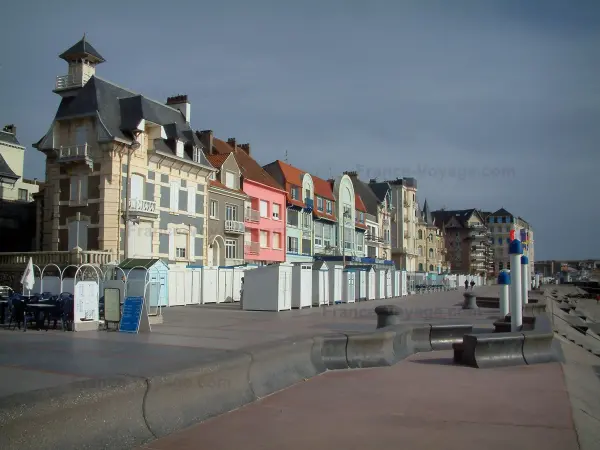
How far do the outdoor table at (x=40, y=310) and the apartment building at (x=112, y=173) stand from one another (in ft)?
58.5

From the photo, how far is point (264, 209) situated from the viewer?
51.2 metres

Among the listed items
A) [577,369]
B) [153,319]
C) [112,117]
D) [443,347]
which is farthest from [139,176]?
[577,369]

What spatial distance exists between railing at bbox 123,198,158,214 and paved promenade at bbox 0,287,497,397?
15763 mm

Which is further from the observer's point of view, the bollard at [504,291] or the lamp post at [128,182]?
the lamp post at [128,182]

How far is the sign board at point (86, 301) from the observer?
15.8 meters

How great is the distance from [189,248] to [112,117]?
32.8ft

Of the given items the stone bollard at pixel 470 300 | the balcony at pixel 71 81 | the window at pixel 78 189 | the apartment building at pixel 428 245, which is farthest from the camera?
the apartment building at pixel 428 245

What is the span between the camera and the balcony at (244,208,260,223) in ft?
158

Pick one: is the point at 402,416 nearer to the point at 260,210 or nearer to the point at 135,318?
the point at 135,318

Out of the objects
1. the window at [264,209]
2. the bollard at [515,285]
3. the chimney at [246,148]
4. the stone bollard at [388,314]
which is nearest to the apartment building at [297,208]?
the chimney at [246,148]

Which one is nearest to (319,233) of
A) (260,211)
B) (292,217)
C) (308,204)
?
(308,204)

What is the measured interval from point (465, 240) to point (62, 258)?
11956 cm

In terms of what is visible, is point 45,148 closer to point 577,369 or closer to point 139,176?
point 139,176

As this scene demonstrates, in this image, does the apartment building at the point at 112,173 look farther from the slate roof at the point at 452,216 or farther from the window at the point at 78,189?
the slate roof at the point at 452,216
